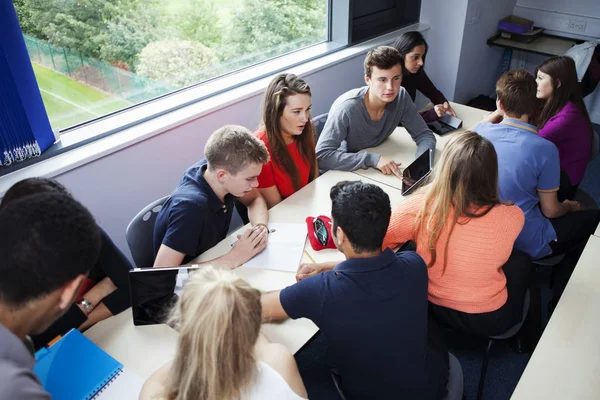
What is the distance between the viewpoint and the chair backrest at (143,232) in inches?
69.7

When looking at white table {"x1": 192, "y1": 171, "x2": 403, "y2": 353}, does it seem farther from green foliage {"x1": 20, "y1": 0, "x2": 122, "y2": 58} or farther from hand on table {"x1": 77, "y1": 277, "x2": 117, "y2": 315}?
green foliage {"x1": 20, "y1": 0, "x2": 122, "y2": 58}

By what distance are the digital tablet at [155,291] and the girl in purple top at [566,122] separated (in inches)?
84.4

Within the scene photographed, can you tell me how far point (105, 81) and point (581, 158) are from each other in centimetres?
263

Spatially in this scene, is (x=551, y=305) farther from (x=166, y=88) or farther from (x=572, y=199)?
(x=166, y=88)

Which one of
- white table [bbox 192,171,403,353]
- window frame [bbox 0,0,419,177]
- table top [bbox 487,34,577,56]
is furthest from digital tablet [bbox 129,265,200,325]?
table top [bbox 487,34,577,56]

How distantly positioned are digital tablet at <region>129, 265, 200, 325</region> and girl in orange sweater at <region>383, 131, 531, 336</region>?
825mm

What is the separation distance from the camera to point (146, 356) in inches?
54.5

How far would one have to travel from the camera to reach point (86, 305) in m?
1.52

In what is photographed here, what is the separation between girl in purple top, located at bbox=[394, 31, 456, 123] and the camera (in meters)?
2.97

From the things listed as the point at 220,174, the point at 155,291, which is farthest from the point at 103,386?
the point at 220,174

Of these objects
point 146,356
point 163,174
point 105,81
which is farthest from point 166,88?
point 146,356

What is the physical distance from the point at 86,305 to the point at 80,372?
0.28 meters

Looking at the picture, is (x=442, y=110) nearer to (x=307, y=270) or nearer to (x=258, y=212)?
(x=258, y=212)

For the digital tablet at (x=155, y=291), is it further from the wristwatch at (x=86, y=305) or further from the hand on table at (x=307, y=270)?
the hand on table at (x=307, y=270)
